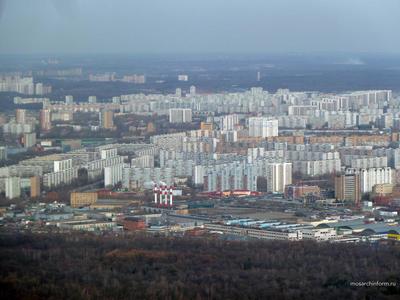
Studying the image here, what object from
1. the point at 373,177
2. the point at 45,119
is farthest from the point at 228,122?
the point at 373,177

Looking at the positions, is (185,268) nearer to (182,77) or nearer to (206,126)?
(206,126)

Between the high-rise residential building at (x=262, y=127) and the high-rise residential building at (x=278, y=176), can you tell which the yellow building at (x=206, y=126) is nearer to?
the high-rise residential building at (x=262, y=127)

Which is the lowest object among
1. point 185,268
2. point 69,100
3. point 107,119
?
point 185,268

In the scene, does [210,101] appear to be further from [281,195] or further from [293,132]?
[281,195]

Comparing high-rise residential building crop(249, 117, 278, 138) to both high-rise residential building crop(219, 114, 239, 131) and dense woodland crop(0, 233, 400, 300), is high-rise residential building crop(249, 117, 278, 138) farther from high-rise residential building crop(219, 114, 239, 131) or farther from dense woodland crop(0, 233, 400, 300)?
dense woodland crop(0, 233, 400, 300)

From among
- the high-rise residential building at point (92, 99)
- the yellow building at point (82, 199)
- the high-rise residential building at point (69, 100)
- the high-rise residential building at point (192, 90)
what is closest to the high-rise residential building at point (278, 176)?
the yellow building at point (82, 199)

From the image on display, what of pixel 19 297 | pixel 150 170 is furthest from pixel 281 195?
pixel 19 297
